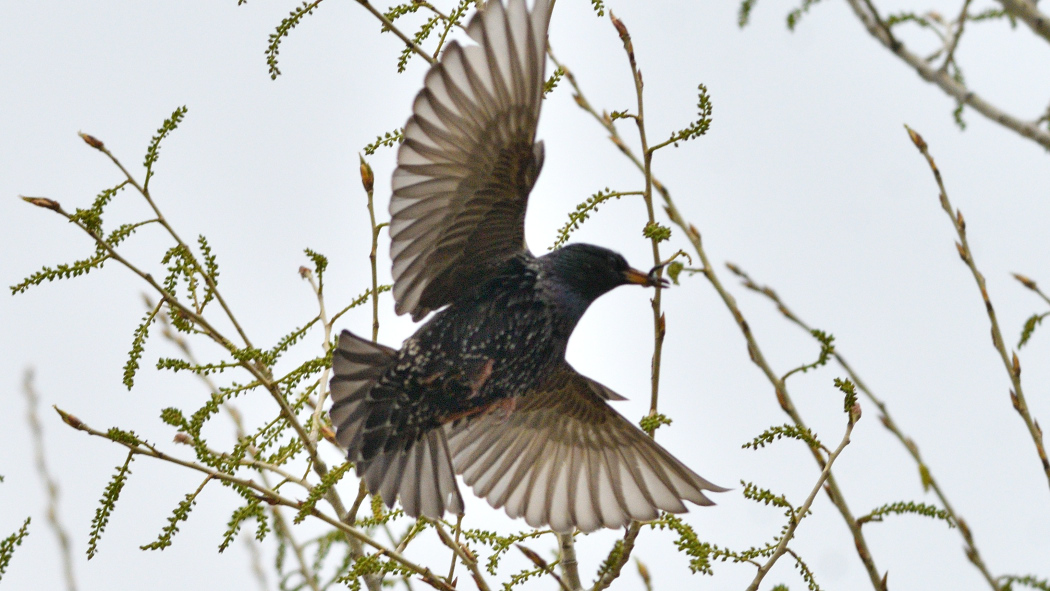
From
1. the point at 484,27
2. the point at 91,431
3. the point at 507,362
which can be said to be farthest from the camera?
the point at 507,362

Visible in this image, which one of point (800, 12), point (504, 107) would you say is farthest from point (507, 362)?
point (800, 12)

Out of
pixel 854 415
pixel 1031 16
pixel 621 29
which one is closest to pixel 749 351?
pixel 854 415

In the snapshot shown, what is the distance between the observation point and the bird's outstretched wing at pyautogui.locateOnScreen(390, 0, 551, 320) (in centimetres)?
339

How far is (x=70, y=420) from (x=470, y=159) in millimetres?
1503

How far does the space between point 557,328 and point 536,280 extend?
18 cm

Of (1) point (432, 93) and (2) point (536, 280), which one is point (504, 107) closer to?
(1) point (432, 93)

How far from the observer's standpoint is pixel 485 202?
12.0 feet

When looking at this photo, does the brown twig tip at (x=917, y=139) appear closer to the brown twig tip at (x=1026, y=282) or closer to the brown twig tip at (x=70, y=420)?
the brown twig tip at (x=1026, y=282)

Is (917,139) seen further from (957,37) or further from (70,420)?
(70,420)

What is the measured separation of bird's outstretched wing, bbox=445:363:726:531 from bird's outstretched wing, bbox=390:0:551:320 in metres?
0.77

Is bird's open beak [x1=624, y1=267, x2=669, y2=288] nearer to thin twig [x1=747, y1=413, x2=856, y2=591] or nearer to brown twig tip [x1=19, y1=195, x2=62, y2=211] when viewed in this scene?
thin twig [x1=747, y1=413, x2=856, y2=591]

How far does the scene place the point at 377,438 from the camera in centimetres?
387

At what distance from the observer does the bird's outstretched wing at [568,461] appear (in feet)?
13.9

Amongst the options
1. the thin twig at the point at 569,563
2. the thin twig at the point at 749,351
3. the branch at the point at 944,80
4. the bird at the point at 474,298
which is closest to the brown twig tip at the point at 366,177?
the bird at the point at 474,298
